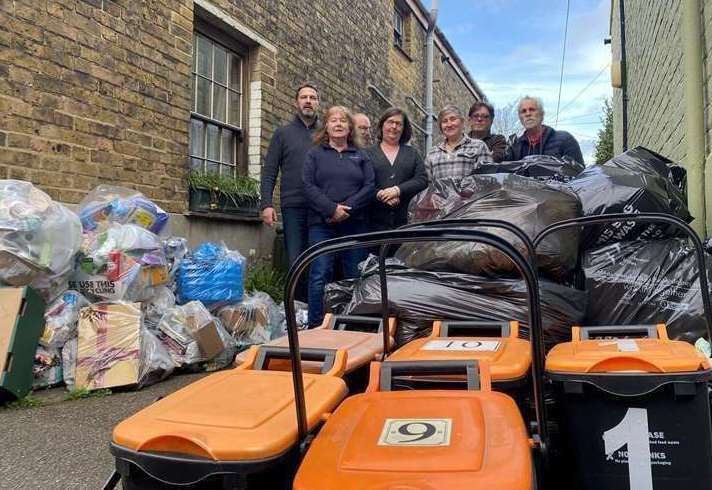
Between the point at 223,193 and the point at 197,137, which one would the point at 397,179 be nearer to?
the point at 223,193

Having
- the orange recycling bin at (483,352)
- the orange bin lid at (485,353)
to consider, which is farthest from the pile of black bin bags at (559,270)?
the orange bin lid at (485,353)

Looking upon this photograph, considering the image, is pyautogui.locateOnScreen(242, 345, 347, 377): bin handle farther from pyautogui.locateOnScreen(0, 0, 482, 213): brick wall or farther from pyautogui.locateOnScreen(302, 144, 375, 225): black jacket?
pyautogui.locateOnScreen(0, 0, 482, 213): brick wall

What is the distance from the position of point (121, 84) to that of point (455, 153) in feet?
9.22

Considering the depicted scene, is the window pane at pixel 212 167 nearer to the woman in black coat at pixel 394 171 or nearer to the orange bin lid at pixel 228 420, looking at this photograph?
the woman in black coat at pixel 394 171

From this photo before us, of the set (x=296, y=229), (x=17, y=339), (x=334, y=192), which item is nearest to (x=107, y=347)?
(x=17, y=339)

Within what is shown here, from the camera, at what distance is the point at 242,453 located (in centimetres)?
131

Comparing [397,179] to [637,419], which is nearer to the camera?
[637,419]

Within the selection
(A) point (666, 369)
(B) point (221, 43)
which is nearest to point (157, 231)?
(B) point (221, 43)

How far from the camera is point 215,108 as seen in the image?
6.46 metres

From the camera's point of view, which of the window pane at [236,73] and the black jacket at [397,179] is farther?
the window pane at [236,73]

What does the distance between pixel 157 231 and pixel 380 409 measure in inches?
137

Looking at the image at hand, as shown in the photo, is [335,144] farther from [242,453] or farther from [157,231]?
[242,453]

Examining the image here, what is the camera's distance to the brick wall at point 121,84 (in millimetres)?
Result: 4145

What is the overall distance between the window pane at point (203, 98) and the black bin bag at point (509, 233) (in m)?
3.68
